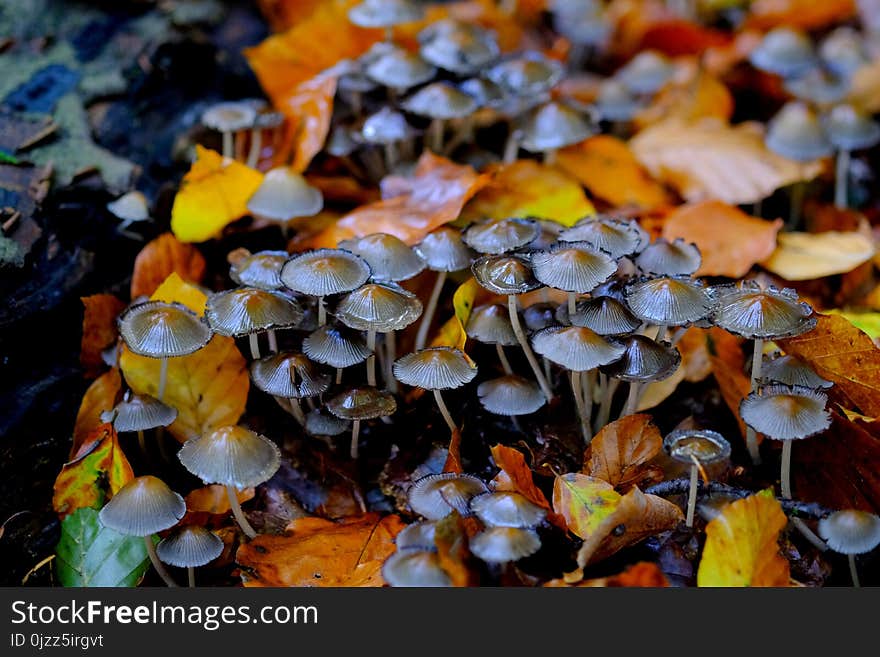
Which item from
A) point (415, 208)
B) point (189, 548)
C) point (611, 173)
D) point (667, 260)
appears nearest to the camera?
point (189, 548)

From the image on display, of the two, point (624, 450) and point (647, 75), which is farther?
point (647, 75)

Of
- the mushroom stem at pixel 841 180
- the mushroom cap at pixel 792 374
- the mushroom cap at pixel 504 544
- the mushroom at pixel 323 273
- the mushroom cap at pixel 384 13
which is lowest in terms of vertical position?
the mushroom stem at pixel 841 180

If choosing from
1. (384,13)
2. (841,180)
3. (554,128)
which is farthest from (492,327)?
(841,180)

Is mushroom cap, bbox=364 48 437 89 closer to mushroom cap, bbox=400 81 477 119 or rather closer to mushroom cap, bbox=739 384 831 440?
mushroom cap, bbox=400 81 477 119

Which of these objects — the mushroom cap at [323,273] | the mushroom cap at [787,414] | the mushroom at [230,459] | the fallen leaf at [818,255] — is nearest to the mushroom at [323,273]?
the mushroom cap at [323,273]

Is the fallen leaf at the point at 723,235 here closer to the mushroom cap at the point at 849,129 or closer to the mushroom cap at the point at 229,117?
the mushroom cap at the point at 849,129

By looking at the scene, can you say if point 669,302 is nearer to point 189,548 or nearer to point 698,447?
point 698,447

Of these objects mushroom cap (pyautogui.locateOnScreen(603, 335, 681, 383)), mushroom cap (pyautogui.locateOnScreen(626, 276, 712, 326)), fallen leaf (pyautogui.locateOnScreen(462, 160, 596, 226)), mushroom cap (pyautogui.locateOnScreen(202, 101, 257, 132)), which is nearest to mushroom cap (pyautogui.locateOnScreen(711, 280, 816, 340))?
mushroom cap (pyautogui.locateOnScreen(626, 276, 712, 326))
